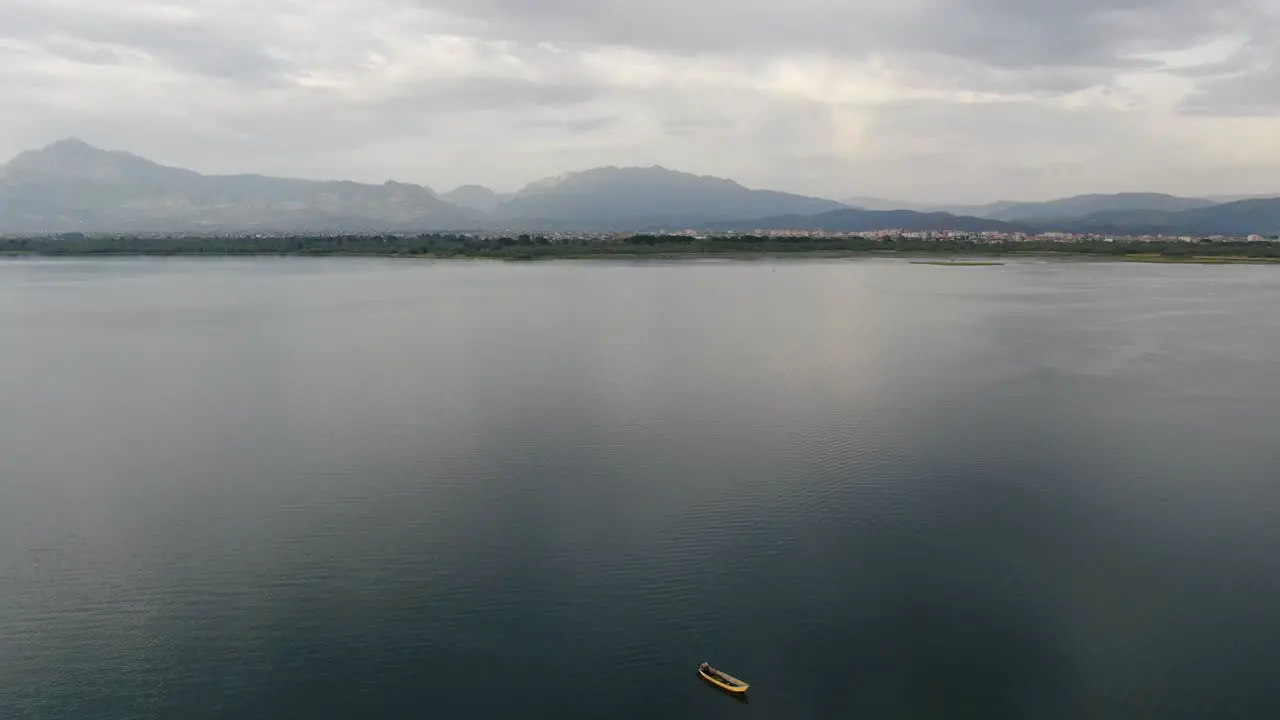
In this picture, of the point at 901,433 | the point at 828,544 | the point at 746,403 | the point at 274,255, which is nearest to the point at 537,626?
the point at 828,544

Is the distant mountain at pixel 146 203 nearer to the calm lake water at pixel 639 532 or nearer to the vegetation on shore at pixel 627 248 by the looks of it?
the vegetation on shore at pixel 627 248

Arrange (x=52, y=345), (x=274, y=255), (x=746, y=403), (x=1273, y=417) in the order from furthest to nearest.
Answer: (x=274, y=255), (x=52, y=345), (x=746, y=403), (x=1273, y=417)

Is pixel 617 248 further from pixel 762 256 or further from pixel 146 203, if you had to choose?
pixel 146 203

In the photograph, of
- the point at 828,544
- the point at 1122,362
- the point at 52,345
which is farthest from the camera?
the point at 52,345

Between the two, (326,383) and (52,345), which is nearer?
(326,383)

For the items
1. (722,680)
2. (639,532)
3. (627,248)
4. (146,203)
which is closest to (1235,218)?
(627,248)

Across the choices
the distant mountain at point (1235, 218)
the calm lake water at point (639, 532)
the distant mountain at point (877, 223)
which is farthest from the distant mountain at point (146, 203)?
the calm lake water at point (639, 532)

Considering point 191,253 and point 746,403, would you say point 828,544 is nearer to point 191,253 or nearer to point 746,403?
point 746,403
